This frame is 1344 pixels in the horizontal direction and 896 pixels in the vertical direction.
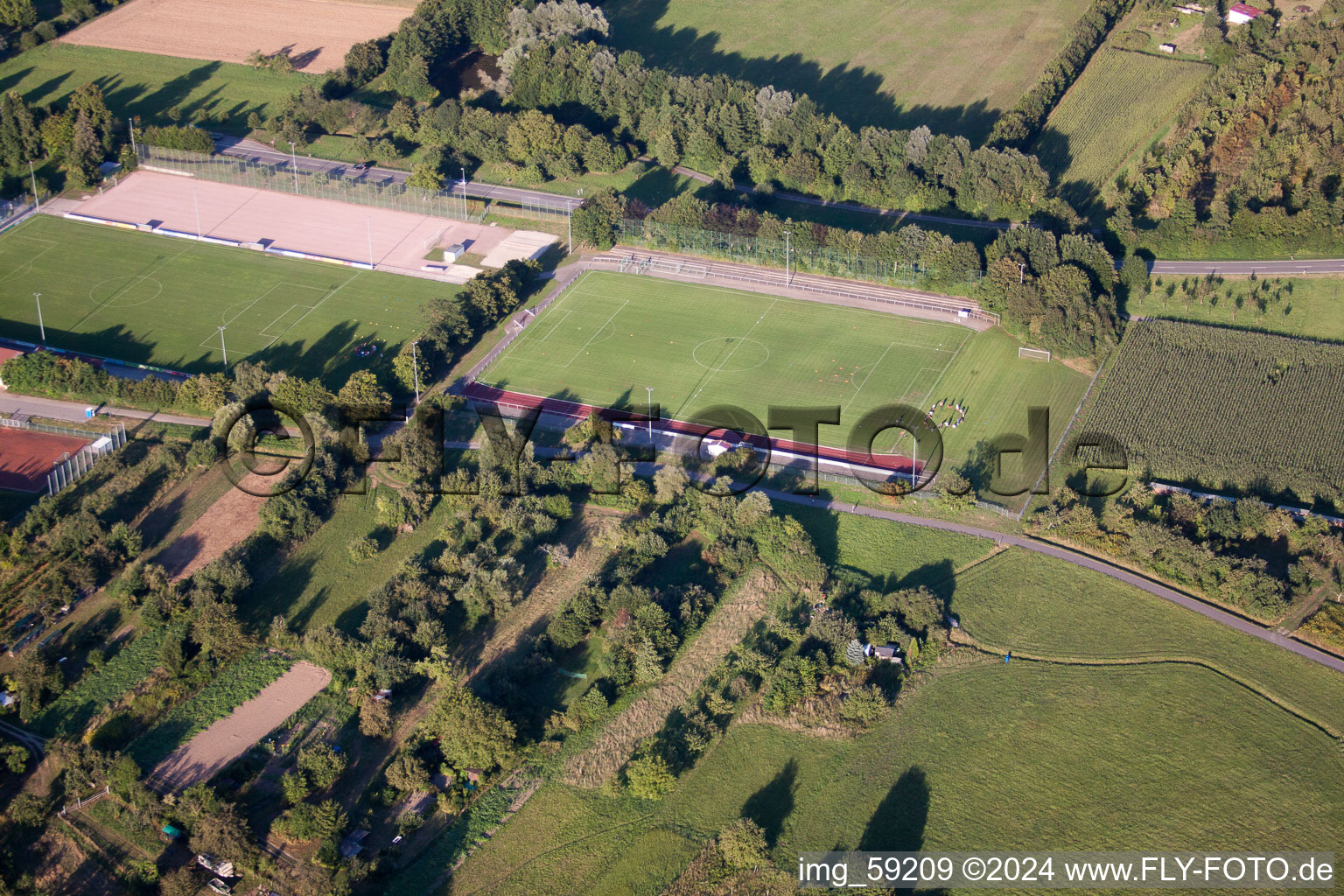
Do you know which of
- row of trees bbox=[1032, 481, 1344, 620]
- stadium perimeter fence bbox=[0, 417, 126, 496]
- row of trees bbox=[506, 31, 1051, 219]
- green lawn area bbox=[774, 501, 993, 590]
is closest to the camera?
row of trees bbox=[1032, 481, 1344, 620]

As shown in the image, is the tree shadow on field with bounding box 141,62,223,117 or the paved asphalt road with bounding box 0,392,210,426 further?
the tree shadow on field with bounding box 141,62,223,117

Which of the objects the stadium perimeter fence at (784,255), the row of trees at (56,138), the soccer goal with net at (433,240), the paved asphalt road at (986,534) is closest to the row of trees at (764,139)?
the stadium perimeter fence at (784,255)

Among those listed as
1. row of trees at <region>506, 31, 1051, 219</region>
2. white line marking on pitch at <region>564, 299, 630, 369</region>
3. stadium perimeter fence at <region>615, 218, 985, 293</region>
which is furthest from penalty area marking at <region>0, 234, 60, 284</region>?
stadium perimeter fence at <region>615, 218, 985, 293</region>

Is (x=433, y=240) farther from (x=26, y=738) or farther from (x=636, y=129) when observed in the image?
(x=26, y=738)

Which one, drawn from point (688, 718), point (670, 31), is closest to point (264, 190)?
point (670, 31)

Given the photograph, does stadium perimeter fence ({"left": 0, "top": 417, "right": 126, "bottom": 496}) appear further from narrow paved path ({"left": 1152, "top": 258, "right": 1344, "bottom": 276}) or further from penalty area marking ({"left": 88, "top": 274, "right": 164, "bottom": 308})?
narrow paved path ({"left": 1152, "top": 258, "right": 1344, "bottom": 276})

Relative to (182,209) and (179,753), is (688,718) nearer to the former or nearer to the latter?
(179,753)
